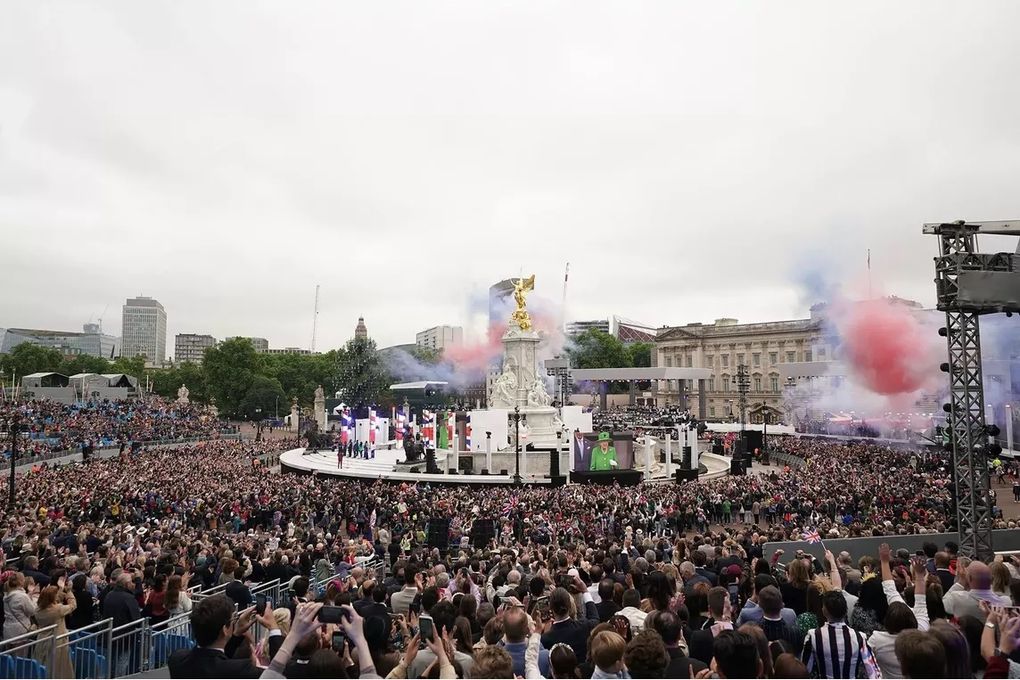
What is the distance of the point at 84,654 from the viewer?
7.47 m

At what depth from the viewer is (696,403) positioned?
10469 cm

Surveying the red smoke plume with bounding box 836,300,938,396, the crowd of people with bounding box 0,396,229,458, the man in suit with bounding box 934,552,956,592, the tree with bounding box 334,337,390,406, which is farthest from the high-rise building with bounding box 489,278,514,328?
the man in suit with bounding box 934,552,956,592

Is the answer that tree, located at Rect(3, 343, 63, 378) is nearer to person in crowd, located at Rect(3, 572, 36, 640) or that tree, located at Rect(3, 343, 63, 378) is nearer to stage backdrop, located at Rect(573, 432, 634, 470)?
stage backdrop, located at Rect(573, 432, 634, 470)

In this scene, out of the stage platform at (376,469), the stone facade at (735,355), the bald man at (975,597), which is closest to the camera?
the bald man at (975,597)

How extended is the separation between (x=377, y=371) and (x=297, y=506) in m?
77.9

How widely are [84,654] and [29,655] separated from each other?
1.89 feet

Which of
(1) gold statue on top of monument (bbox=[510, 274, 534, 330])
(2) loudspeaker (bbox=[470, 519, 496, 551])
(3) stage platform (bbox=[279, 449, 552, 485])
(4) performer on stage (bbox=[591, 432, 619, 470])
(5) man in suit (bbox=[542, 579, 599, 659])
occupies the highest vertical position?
(1) gold statue on top of monument (bbox=[510, 274, 534, 330])

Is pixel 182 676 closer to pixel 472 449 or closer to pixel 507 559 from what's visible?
pixel 507 559

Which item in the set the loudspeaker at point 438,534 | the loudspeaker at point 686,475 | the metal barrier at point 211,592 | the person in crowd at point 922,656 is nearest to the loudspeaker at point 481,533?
the loudspeaker at point 438,534

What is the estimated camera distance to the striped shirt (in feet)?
15.9

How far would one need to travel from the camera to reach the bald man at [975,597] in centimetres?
632

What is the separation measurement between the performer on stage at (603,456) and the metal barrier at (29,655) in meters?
30.4

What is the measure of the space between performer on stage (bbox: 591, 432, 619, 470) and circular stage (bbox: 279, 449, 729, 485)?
2912mm

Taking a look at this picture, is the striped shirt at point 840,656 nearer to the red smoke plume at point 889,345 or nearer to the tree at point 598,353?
the red smoke plume at point 889,345
